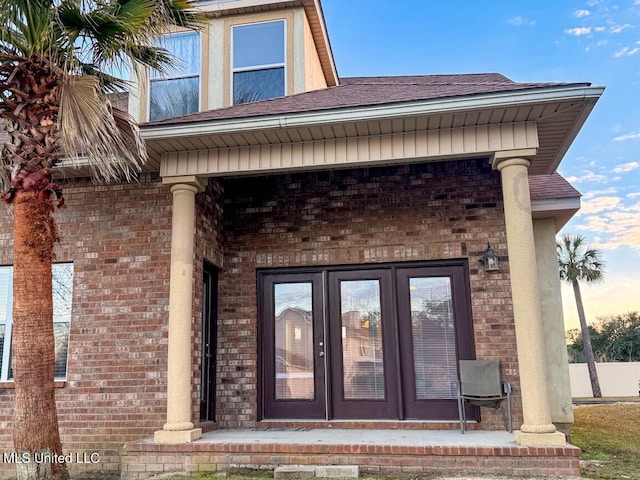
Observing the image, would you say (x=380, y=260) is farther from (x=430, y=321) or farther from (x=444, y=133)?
(x=444, y=133)

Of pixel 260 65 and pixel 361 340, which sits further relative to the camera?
pixel 260 65

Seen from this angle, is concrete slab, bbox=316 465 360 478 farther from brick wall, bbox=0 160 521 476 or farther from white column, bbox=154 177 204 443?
brick wall, bbox=0 160 521 476

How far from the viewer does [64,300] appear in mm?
6723

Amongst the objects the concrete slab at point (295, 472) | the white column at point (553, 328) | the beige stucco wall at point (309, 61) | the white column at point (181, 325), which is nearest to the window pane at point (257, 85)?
the beige stucco wall at point (309, 61)

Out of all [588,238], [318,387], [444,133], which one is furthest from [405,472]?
[588,238]

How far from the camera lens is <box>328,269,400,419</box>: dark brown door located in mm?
6770

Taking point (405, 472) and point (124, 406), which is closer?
point (405, 472)

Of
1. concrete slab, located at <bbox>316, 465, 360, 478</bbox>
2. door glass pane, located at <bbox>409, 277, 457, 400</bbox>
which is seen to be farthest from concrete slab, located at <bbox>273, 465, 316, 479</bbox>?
door glass pane, located at <bbox>409, 277, 457, 400</bbox>

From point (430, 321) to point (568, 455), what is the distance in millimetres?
2468

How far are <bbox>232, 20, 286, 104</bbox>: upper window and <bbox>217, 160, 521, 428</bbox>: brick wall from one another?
4.26 feet

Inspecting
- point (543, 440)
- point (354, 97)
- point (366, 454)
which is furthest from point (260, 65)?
point (543, 440)

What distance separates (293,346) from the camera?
7145mm

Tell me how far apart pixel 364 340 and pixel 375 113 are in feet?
10.1

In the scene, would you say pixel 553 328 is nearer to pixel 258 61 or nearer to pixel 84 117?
pixel 258 61
